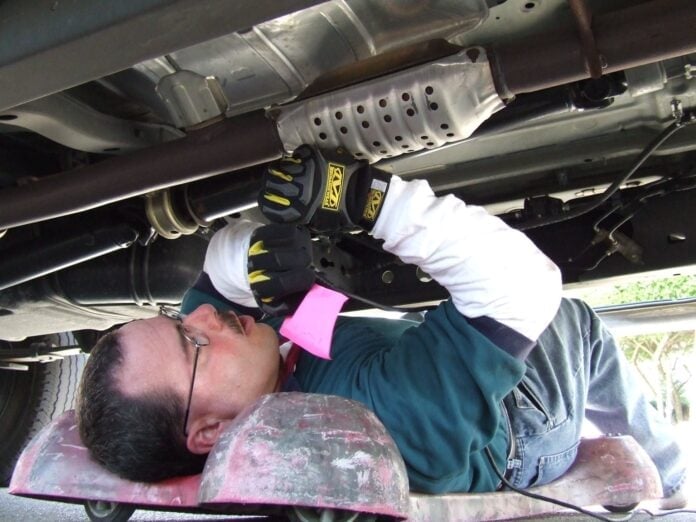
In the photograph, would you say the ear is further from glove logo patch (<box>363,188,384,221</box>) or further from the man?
glove logo patch (<box>363,188,384,221</box>)

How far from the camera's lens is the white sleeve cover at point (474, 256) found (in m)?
1.14

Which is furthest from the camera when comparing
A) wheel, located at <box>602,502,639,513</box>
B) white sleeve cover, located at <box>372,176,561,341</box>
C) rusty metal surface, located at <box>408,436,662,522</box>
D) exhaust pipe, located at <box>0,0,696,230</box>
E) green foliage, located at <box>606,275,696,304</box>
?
green foliage, located at <box>606,275,696,304</box>

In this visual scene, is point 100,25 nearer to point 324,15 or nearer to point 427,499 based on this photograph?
point 324,15

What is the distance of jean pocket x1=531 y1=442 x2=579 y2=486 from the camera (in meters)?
1.50

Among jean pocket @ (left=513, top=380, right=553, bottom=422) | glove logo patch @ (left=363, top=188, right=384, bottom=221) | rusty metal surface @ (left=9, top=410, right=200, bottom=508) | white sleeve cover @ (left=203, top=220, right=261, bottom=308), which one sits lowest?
jean pocket @ (left=513, top=380, right=553, bottom=422)

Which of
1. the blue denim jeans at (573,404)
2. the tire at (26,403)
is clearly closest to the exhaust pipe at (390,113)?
the blue denim jeans at (573,404)

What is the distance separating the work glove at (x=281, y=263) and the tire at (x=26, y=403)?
176 cm

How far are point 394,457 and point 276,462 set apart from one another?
0.58 feet

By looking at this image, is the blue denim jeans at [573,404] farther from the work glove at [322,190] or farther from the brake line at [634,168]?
the work glove at [322,190]

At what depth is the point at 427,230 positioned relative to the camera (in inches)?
45.7

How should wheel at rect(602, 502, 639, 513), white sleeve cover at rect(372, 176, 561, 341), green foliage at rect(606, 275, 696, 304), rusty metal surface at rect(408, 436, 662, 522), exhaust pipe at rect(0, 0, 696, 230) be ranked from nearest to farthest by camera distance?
exhaust pipe at rect(0, 0, 696, 230), white sleeve cover at rect(372, 176, 561, 341), rusty metal surface at rect(408, 436, 662, 522), wheel at rect(602, 502, 639, 513), green foliage at rect(606, 275, 696, 304)

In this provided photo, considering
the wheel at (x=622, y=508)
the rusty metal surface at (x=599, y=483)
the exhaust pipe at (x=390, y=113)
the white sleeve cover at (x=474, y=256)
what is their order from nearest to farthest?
the exhaust pipe at (x=390, y=113) → the white sleeve cover at (x=474, y=256) → the rusty metal surface at (x=599, y=483) → the wheel at (x=622, y=508)

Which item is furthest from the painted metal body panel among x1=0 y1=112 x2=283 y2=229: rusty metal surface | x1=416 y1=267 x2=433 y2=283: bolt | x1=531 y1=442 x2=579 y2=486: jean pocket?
x1=416 y1=267 x2=433 y2=283: bolt

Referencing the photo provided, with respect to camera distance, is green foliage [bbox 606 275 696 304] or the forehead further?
green foliage [bbox 606 275 696 304]
